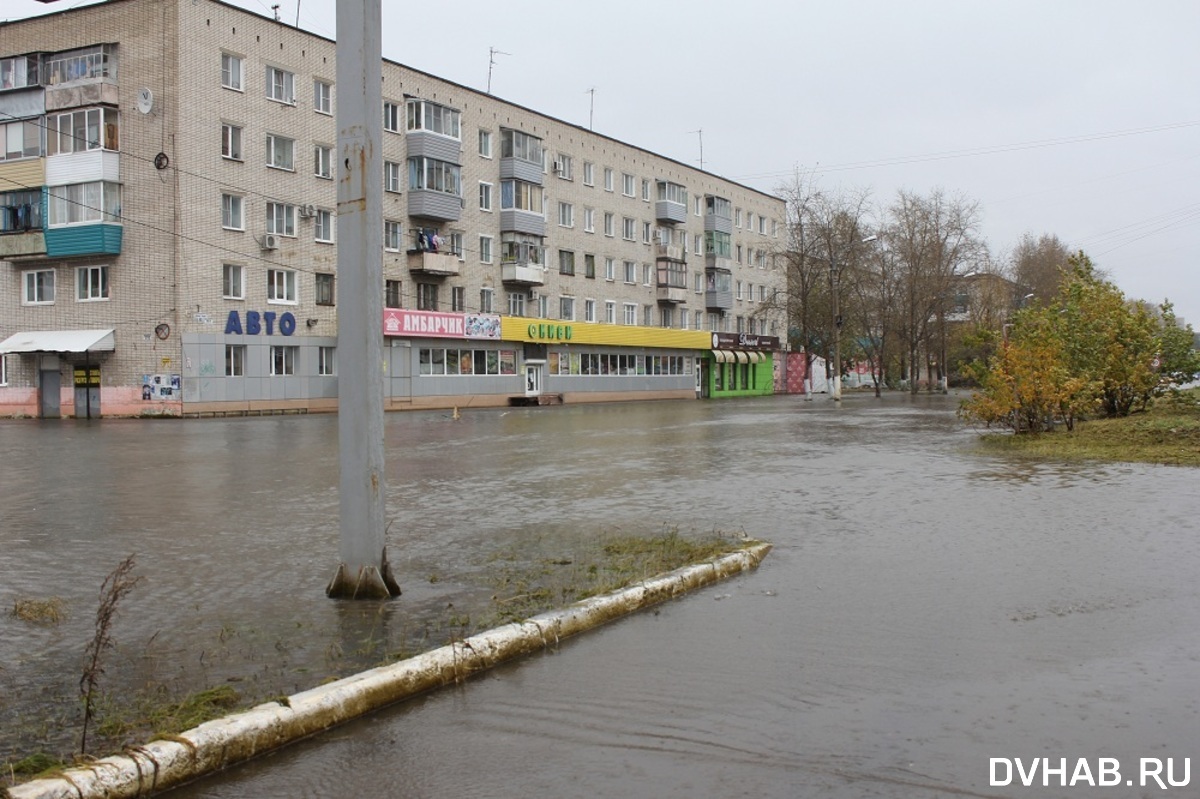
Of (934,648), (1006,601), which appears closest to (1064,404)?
(1006,601)

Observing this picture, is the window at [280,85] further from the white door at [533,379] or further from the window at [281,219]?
the white door at [533,379]

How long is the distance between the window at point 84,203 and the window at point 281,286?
6.24 meters

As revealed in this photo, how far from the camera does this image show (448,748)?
414cm

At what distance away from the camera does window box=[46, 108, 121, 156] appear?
127ft

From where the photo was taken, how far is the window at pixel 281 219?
42.3 m

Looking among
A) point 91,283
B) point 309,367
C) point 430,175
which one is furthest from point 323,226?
point 91,283

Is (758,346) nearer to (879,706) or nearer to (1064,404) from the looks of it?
(1064,404)

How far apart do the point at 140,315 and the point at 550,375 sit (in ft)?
82.6

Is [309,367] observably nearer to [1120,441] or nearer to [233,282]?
[233,282]

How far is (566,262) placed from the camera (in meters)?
61.3

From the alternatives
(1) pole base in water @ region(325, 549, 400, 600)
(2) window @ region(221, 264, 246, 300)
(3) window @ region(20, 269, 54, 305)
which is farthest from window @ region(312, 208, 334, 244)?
(1) pole base in water @ region(325, 549, 400, 600)
